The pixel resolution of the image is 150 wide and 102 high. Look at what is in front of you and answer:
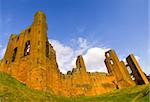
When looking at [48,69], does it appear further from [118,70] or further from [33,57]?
[118,70]

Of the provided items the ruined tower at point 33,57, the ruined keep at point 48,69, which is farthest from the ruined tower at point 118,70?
the ruined tower at point 33,57

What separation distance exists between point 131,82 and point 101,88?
27.1 feet

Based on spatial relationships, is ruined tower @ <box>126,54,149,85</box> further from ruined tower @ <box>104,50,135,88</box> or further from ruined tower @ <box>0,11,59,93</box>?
ruined tower @ <box>0,11,59,93</box>

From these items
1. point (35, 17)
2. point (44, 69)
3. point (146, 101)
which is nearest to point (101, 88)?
point (44, 69)

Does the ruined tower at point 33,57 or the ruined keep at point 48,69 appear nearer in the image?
the ruined tower at point 33,57

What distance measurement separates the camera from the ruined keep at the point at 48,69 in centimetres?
3797

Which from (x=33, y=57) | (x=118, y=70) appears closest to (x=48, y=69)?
(x=33, y=57)

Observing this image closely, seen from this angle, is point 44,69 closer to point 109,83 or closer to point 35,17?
point 35,17

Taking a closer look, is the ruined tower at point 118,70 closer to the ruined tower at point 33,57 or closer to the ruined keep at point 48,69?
the ruined keep at point 48,69

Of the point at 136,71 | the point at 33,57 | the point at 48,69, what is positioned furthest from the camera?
the point at 136,71

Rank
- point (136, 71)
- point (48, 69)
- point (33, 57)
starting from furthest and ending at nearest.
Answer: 1. point (136, 71)
2. point (48, 69)
3. point (33, 57)

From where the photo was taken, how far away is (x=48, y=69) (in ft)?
133

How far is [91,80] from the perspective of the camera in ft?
175

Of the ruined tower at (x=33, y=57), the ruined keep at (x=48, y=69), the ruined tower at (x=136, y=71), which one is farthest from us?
the ruined tower at (x=136, y=71)
